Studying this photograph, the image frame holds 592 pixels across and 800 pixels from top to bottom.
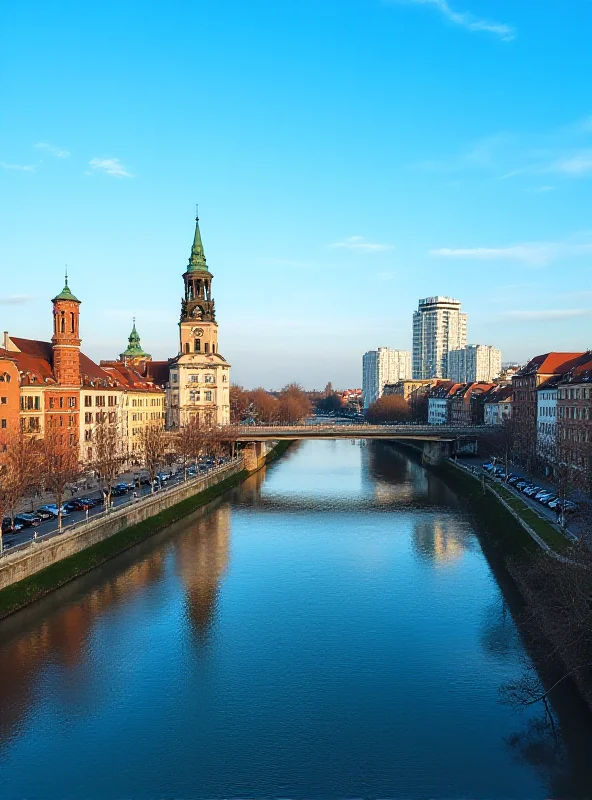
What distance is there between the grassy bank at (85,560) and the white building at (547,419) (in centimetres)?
3522

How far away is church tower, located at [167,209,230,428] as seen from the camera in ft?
334

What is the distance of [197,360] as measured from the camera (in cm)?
10188

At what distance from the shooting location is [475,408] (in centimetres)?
12538

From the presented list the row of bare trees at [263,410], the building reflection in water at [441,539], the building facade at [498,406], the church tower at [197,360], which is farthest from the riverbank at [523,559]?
the row of bare trees at [263,410]

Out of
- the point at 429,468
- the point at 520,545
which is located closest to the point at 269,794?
the point at 520,545

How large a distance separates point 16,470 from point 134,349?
3513 inches

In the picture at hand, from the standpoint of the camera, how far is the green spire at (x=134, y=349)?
12781 cm

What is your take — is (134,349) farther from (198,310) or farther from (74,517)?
(74,517)

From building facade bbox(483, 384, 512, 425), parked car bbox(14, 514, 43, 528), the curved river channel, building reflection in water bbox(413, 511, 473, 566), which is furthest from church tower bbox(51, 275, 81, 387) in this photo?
building facade bbox(483, 384, 512, 425)

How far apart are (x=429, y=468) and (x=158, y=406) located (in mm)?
38786

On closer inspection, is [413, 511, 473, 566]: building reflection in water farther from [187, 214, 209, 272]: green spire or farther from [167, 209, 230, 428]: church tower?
[187, 214, 209, 272]: green spire

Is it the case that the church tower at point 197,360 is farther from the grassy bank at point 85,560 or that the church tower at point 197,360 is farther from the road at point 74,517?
the grassy bank at point 85,560

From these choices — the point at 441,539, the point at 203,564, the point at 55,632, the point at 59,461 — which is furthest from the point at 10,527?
the point at 441,539

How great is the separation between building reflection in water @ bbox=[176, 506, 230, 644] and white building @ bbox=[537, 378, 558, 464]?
1289 inches
